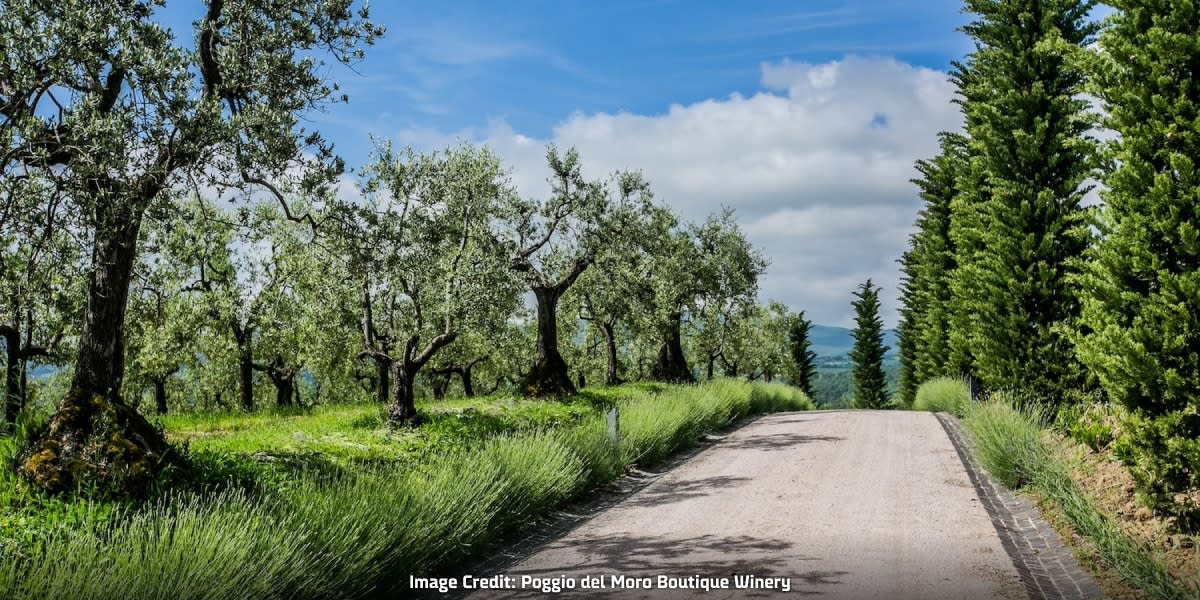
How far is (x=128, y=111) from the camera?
888 centimetres

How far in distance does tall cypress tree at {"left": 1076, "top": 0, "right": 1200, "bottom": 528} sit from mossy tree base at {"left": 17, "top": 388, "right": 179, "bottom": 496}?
1266cm

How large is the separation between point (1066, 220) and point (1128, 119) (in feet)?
27.9

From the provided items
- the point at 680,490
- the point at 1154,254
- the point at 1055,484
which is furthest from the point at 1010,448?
the point at 680,490

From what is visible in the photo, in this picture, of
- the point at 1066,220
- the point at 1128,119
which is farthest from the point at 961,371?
the point at 1128,119

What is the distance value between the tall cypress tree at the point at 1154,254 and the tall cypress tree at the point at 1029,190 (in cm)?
796

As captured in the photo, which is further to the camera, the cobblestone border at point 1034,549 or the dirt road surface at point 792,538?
the dirt road surface at point 792,538

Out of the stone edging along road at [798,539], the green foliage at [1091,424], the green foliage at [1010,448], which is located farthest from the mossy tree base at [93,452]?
the green foliage at [1091,424]

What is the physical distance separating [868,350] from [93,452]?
183 feet

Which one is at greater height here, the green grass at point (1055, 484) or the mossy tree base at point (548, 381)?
the mossy tree base at point (548, 381)

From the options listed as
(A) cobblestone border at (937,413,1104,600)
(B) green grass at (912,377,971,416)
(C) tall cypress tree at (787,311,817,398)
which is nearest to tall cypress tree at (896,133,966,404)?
(B) green grass at (912,377,971,416)

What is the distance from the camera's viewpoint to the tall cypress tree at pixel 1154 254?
382 inches

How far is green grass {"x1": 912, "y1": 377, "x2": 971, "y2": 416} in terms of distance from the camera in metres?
25.7

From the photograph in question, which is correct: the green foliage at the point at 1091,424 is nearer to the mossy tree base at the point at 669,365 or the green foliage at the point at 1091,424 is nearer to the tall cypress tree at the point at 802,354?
the mossy tree base at the point at 669,365

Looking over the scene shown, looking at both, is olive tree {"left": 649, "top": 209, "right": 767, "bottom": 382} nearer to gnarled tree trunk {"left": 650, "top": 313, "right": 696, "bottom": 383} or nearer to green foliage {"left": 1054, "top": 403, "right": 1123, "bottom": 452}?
gnarled tree trunk {"left": 650, "top": 313, "right": 696, "bottom": 383}
